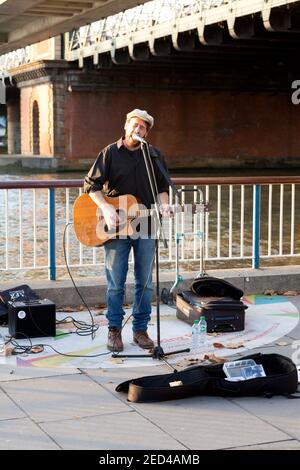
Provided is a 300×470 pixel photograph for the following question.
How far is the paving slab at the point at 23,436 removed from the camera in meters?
3.96

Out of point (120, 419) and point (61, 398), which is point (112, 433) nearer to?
point (120, 419)

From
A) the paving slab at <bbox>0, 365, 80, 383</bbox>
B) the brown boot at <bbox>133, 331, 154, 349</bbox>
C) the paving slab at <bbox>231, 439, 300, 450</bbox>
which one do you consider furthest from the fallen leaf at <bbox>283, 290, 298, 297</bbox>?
the paving slab at <bbox>231, 439, 300, 450</bbox>

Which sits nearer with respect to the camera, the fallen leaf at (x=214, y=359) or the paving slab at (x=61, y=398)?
the paving slab at (x=61, y=398)

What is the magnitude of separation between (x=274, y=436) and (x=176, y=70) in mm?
37794

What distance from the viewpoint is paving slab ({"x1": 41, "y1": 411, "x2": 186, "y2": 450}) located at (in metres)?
4.02

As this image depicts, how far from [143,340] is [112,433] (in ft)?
6.07

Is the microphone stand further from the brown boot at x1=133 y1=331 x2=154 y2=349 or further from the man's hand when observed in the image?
the man's hand

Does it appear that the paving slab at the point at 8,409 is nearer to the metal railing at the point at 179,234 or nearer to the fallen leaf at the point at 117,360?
the fallen leaf at the point at 117,360

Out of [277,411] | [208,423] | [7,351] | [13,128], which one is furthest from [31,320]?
[13,128]

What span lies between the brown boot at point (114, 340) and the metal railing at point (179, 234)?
1741mm

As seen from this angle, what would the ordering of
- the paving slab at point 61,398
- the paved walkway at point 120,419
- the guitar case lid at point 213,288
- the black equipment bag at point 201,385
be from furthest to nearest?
1. the guitar case lid at point 213,288
2. the black equipment bag at point 201,385
3. the paving slab at point 61,398
4. the paved walkway at point 120,419

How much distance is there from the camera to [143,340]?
6.03m

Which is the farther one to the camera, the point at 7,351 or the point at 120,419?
the point at 7,351

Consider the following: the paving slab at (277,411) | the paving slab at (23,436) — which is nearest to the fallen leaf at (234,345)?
the paving slab at (277,411)
